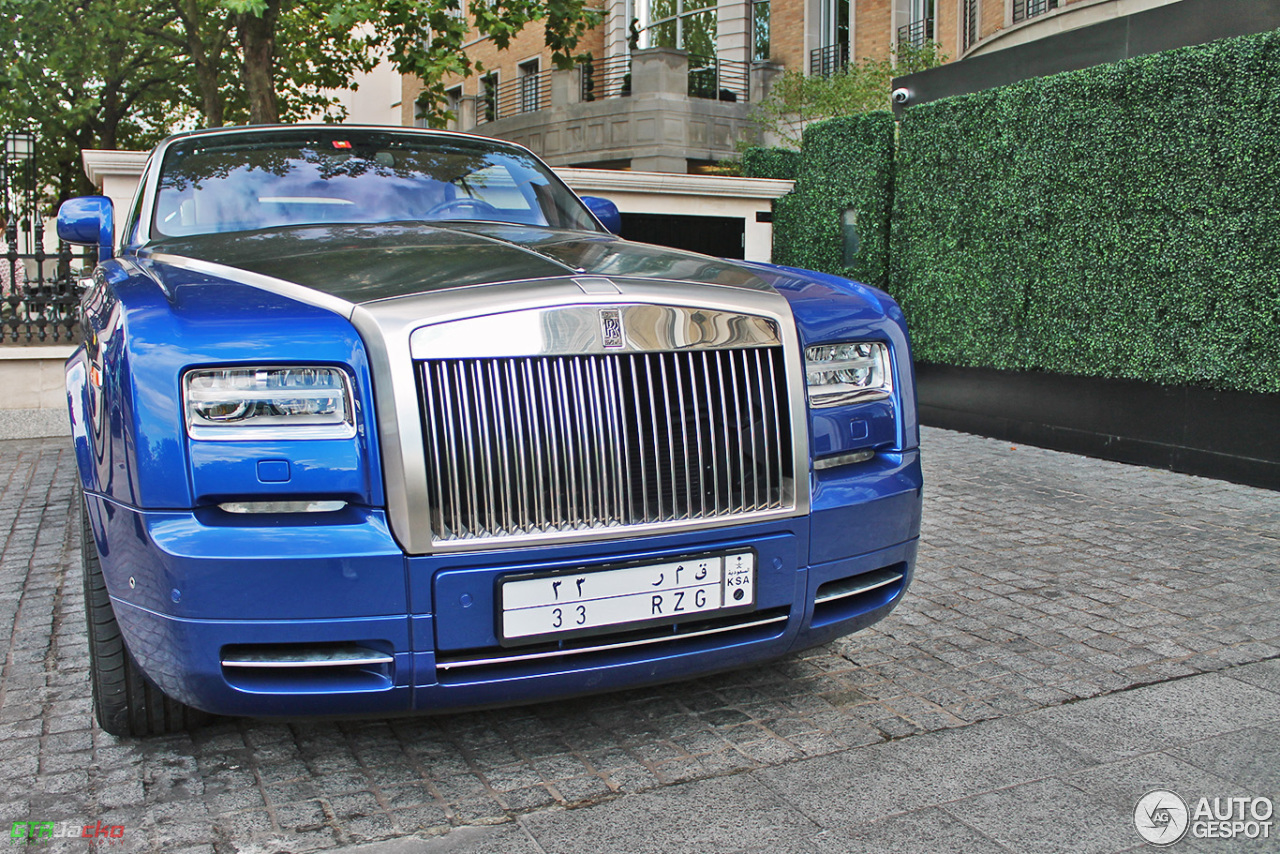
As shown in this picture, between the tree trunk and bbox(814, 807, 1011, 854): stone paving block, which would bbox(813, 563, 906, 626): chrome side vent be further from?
the tree trunk

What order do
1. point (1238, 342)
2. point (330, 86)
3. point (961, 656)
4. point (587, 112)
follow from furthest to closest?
point (587, 112) → point (330, 86) → point (1238, 342) → point (961, 656)

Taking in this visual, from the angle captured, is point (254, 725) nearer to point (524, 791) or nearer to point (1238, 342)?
point (524, 791)

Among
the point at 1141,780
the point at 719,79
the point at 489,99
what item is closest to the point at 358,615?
the point at 1141,780

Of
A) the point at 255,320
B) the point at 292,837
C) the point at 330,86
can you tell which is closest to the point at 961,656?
the point at 292,837

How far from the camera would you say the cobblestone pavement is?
2.67 metres

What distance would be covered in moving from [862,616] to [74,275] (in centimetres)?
890

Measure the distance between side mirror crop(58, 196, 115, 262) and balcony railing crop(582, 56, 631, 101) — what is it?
955 inches

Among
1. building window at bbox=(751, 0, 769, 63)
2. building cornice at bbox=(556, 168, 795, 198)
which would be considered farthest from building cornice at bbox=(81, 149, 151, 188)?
building window at bbox=(751, 0, 769, 63)

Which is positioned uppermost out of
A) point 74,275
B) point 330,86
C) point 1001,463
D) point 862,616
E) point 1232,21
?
point 330,86

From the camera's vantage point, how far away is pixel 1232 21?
24.0 ft

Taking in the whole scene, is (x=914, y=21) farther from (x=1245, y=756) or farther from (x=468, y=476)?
(x=468, y=476)

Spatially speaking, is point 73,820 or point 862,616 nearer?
point 73,820

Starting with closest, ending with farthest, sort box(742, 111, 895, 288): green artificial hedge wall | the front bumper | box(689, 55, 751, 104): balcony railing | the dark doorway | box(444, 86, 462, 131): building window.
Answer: the front bumper < box(742, 111, 895, 288): green artificial hedge wall < the dark doorway < box(689, 55, 751, 104): balcony railing < box(444, 86, 462, 131): building window

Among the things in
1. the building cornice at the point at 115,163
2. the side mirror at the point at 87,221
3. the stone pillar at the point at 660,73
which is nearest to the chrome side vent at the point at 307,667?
the side mirror at the point at 87,221
